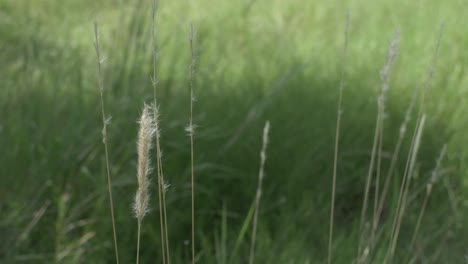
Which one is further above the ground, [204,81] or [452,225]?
[204,81]

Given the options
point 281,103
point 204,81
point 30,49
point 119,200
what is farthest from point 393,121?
point 30,49

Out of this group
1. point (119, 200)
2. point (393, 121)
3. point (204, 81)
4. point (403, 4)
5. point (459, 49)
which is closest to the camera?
point (119, 200)

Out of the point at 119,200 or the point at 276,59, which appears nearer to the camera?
the point at 119,200

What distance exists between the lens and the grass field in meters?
1.90

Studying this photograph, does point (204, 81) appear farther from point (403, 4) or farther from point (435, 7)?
point (403, 4)

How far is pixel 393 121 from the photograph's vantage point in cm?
259

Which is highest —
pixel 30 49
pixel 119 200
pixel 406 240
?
pixel 30 49

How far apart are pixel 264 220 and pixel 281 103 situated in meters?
0.51

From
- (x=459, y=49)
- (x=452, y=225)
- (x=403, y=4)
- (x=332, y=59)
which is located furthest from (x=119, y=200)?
(x=403, y=4)

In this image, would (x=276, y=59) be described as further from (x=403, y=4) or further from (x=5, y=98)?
(x=403, y=4)

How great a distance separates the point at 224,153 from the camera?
2176 mm

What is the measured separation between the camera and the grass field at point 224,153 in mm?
1902

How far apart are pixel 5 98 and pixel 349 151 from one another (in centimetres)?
123

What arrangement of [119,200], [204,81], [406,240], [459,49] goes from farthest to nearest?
1. [459,49]
2. [204,81]
3. [406,240]
4. [119,200]
